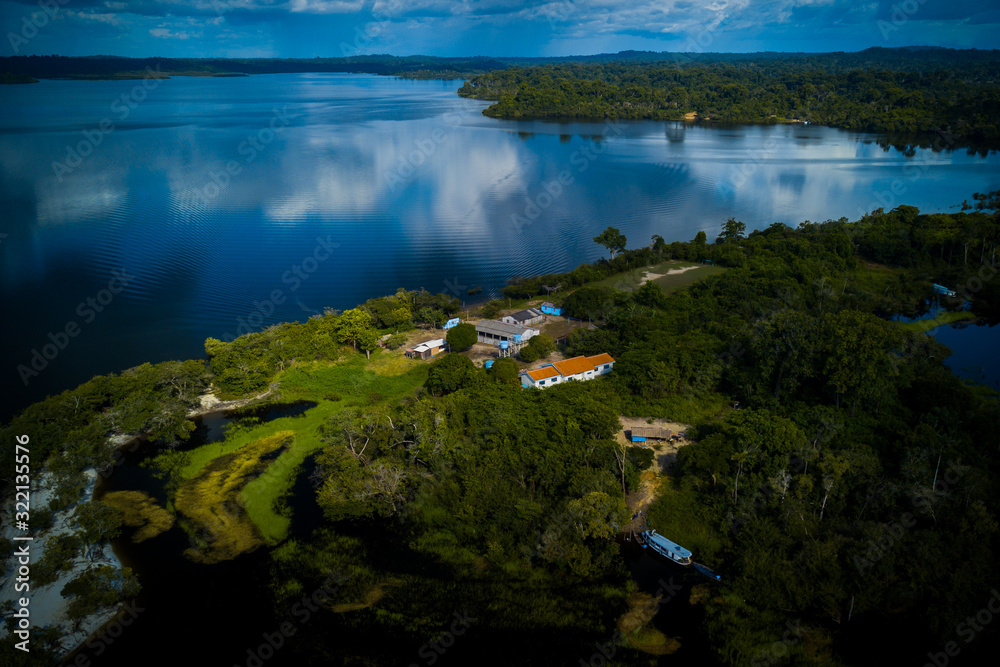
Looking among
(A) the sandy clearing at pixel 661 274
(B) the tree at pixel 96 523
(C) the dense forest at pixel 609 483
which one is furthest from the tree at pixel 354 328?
(A) the sandy clearing at pixel 661 274

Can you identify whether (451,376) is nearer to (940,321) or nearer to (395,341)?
(395,341)

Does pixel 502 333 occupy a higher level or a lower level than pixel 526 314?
lower

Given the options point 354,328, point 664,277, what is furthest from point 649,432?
point 664,277

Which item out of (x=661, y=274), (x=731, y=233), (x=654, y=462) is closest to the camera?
(x=654, y=462)

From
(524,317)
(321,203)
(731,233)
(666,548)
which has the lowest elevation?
(666,548)

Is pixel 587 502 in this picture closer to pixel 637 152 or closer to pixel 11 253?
pixel 11 253

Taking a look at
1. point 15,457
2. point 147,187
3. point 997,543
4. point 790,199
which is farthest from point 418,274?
point 790,199
